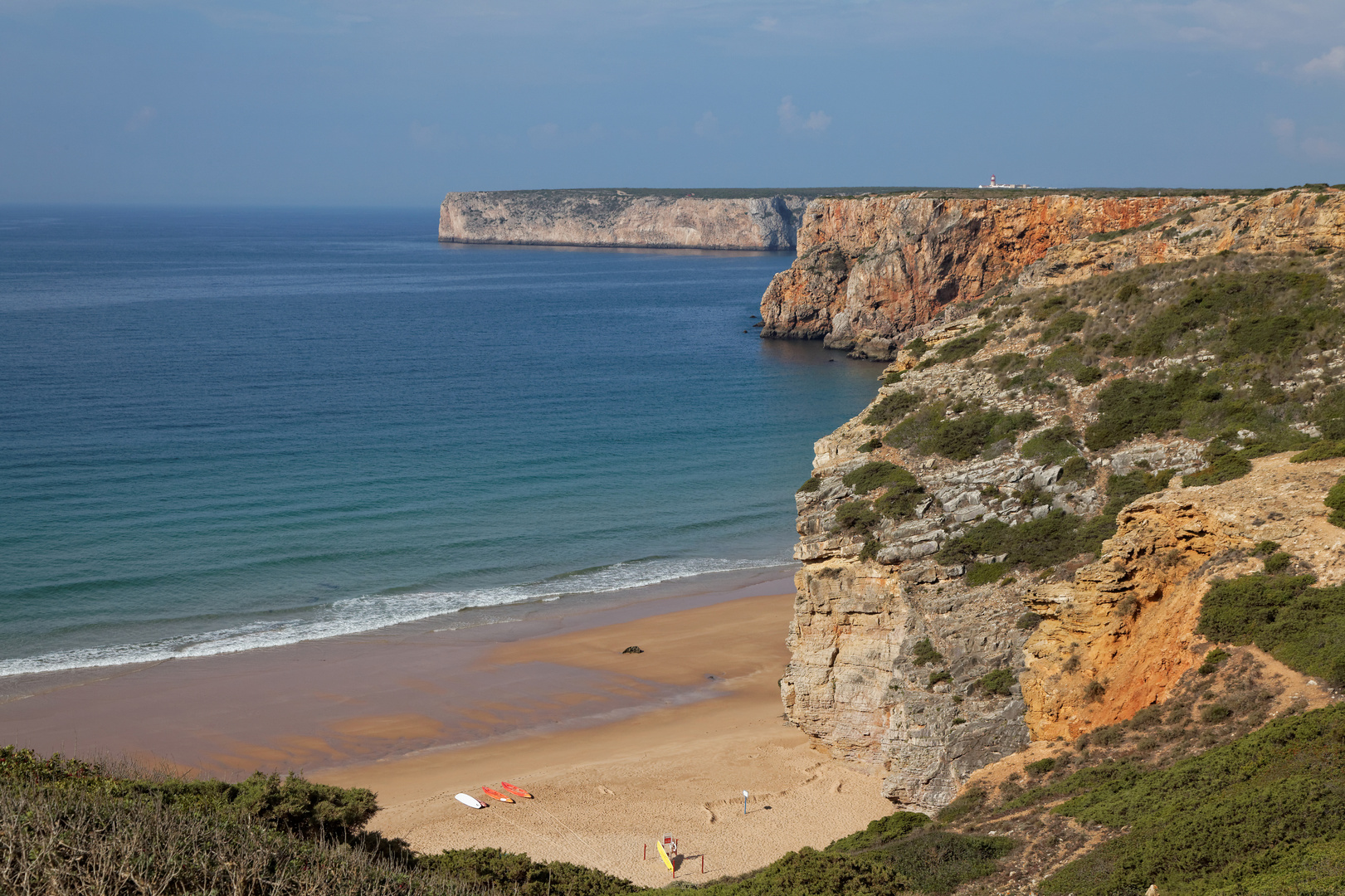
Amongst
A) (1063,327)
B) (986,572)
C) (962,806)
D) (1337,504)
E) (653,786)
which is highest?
(1063,327)

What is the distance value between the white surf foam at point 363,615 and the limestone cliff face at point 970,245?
1747cm

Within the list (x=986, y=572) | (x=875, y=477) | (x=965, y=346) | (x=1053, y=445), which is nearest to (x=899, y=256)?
(x=965, y=346)

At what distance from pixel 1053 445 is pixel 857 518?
5.48m

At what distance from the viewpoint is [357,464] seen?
51.5 m

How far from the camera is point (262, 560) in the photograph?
39250 mm

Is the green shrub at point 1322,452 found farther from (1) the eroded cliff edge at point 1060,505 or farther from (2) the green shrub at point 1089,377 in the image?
(2) the green shrub at point 1089,377

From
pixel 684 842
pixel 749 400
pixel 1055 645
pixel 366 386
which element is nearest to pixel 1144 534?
pixel 1055 645

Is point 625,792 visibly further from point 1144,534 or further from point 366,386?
point 366,386

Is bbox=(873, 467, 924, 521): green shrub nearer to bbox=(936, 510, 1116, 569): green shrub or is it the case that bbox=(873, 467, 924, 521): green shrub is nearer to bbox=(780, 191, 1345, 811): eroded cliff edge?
bbox=(780, 191, 1345, 811): eroded cliff edge

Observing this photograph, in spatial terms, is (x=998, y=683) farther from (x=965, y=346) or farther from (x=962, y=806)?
(x=965, y=346)

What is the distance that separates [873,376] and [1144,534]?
63971 millimetres

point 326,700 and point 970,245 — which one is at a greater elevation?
point 970,245

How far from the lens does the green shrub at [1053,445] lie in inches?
992

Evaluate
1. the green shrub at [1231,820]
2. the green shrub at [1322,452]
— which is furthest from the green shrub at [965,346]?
the green shrub at [1231,820]
